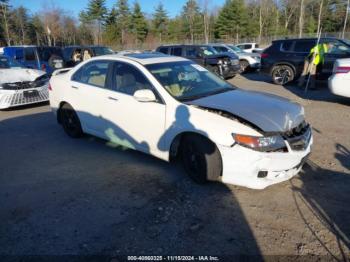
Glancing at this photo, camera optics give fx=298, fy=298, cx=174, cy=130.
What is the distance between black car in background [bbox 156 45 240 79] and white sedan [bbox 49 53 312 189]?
892cm

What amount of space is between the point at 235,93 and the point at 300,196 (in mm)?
1685

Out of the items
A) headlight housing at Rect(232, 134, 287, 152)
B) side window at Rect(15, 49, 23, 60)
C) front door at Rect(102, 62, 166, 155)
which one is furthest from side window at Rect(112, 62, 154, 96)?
side window at Rect(15, 49, 23, 60)

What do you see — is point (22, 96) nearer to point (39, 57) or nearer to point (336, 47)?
point (39, 57)

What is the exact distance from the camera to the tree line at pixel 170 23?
5375 centimetres

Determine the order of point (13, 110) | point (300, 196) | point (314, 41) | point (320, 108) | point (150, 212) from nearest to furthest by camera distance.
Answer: point (150, 212) → point (300, 196) → point (320, 108) → point (13, 110) → point (314, 41)

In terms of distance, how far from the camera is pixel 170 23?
202ft

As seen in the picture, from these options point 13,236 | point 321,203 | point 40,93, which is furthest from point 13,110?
point 321,203

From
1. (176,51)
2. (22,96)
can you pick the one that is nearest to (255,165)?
(22,96)

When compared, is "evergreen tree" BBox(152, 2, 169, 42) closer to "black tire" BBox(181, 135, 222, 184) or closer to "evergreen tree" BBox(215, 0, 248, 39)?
"evergreen tree" BBox(215, 0, 248, 39)

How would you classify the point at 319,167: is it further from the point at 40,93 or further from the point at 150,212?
the point at 40,93

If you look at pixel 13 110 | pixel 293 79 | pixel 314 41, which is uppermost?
→ pixel 314 41

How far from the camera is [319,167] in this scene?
4277 millimetres

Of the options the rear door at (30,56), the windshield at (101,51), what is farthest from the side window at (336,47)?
the rear door at (30,56)

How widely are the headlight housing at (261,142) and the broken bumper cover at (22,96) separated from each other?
726 centimetres
